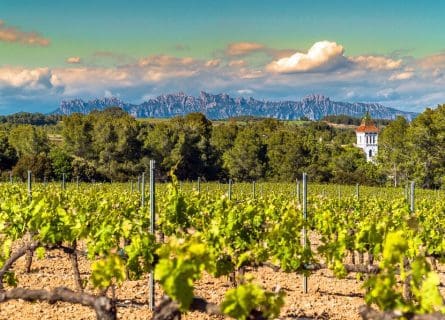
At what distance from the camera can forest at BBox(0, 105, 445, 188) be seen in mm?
48250

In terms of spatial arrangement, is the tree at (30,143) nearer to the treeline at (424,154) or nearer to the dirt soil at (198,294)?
the treeline at (424,154)

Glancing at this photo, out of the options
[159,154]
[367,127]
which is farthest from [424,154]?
[367,127]

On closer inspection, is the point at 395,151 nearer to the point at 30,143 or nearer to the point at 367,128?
the point at 30,143

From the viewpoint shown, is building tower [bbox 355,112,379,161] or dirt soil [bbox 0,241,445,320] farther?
building tower [bbox 355,112,379,161]

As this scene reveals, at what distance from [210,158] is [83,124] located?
42.9 feet

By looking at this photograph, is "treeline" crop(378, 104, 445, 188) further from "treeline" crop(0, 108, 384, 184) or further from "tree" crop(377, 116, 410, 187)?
"treeline" crop(0, 108, 384, 184)

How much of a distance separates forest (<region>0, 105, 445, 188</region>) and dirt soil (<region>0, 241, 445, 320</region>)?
34.2m

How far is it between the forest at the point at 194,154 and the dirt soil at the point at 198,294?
34.2 meters

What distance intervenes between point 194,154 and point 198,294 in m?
43.8

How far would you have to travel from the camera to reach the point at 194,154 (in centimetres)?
5262

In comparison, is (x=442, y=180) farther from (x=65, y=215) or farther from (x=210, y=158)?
(x=65, y=215)

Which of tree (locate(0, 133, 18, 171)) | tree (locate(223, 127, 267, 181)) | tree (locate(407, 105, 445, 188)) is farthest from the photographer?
tree (locate(223, 127, 267, 181))

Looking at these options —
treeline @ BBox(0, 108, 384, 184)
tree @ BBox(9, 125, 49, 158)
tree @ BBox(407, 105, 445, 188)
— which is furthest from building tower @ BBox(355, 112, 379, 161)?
tree @ BBox(9, 125, 49, 158)

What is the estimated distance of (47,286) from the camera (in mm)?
9352
